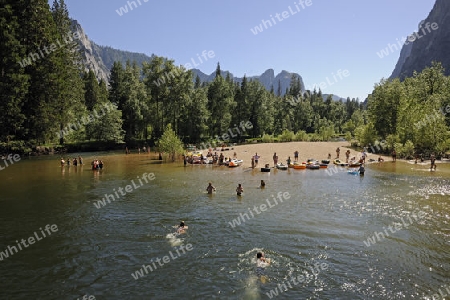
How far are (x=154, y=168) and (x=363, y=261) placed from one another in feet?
115

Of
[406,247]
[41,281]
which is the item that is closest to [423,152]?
[406,247]

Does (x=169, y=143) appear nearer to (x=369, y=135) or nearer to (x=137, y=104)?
(x=137, y=104)

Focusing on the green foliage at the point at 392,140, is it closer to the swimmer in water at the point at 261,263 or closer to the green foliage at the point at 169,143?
the green foliage at the point at 169,143

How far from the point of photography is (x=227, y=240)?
61.2 ft

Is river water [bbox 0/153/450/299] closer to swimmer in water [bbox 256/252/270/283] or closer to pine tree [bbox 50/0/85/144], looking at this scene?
swimmer in water [bbox 256/252/270/283]

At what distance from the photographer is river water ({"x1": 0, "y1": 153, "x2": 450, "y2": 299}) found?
1370 cm

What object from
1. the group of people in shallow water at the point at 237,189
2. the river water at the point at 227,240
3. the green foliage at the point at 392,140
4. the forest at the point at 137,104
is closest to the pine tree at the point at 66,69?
the forest at the point at 137,104

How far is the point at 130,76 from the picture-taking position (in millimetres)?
85500

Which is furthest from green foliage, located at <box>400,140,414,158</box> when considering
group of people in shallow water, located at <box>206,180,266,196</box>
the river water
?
group of people in shallow water, located at <box>206,180,266,196</box>

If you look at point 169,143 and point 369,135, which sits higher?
point 369,135

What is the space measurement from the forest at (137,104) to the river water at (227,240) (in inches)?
1004

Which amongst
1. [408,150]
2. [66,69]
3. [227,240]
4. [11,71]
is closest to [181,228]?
[227,240]

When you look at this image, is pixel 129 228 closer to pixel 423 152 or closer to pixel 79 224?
pixel 79 224

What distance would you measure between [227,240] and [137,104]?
71.3 metres
